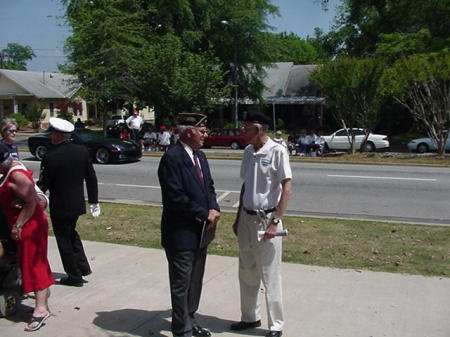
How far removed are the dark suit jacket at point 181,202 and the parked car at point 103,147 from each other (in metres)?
15.0

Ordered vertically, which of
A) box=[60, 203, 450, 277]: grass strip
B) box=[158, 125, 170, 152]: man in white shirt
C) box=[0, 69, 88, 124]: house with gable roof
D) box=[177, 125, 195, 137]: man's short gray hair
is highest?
box=[0, 69, 88, 124]: house with gable roof

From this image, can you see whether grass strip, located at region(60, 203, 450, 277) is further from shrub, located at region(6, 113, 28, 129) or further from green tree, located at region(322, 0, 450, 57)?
shrub, located at region(6, 113, 28, 129)

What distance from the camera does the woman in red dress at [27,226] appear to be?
478 centimetres

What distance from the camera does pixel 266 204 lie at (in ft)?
15.0

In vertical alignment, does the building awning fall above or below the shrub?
above

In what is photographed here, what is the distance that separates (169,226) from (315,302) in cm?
183

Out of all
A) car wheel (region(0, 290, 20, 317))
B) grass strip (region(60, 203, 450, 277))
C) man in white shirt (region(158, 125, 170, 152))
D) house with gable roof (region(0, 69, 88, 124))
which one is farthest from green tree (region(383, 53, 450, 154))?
house with gable roof (region(0, 69, 88, 124))

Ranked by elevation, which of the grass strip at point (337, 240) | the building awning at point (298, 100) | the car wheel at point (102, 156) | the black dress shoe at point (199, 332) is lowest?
the black dress shoe at point (199, 332)

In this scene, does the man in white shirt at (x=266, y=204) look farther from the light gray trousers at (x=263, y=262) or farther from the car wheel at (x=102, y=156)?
the car wheel at (x=102, y=156)

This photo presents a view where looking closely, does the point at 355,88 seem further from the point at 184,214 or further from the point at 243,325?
the point at 184,214

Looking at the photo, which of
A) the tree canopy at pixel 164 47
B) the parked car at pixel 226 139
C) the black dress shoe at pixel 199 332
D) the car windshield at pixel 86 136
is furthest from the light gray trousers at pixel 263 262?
the tree canopy at pixel 164 47

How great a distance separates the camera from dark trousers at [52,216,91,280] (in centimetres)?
578

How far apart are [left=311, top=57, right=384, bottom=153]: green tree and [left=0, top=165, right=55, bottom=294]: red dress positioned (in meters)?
21.4

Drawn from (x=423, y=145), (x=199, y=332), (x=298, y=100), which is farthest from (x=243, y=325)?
(x=298, y=100)
